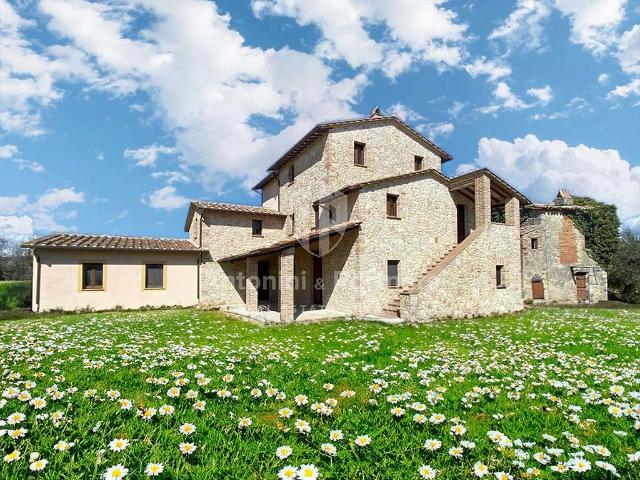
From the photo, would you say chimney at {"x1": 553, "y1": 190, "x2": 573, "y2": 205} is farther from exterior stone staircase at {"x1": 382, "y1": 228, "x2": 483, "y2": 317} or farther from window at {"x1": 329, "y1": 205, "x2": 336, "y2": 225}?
window at {"x1": 329, "y1": 205, "x2": 336, "y2": 225}

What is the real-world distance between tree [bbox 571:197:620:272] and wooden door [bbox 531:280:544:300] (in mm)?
5192

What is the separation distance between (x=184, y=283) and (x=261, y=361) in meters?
14.4

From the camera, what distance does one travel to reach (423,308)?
1323 cm

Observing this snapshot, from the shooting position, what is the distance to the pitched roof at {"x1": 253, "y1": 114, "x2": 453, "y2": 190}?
17469mm

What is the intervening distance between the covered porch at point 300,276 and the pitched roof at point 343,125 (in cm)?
546

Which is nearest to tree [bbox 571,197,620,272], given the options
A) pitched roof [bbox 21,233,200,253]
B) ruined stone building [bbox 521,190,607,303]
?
ruined stone building [bbox 521,190,607,303]

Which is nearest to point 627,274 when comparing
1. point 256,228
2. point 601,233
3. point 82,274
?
point 601,233

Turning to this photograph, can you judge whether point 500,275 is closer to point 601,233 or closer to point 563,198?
point 563,198

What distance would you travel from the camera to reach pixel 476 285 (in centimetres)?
1500

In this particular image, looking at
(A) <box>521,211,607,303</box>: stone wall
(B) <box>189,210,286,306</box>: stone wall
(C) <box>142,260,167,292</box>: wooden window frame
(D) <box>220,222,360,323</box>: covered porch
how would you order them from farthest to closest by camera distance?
(A) <box>521,211,607,303</box>: stone wall < (B) <box>189,210,286,306</box>: stone wall < (C) <box>142,260,167,292</box>: wooden window frame < (D) <box>220,222,360,323</box>: covered porch

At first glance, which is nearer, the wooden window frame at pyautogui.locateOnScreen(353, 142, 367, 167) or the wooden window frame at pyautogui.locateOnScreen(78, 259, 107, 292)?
the wooden window frame at pyautogui.locateOnScreen(78, 259, 107, 292)

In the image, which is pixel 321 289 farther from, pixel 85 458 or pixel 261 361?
pixel 85 458

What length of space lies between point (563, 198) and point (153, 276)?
2794 centimetres

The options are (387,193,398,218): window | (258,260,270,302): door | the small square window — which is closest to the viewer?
(387,193,398,218): window
